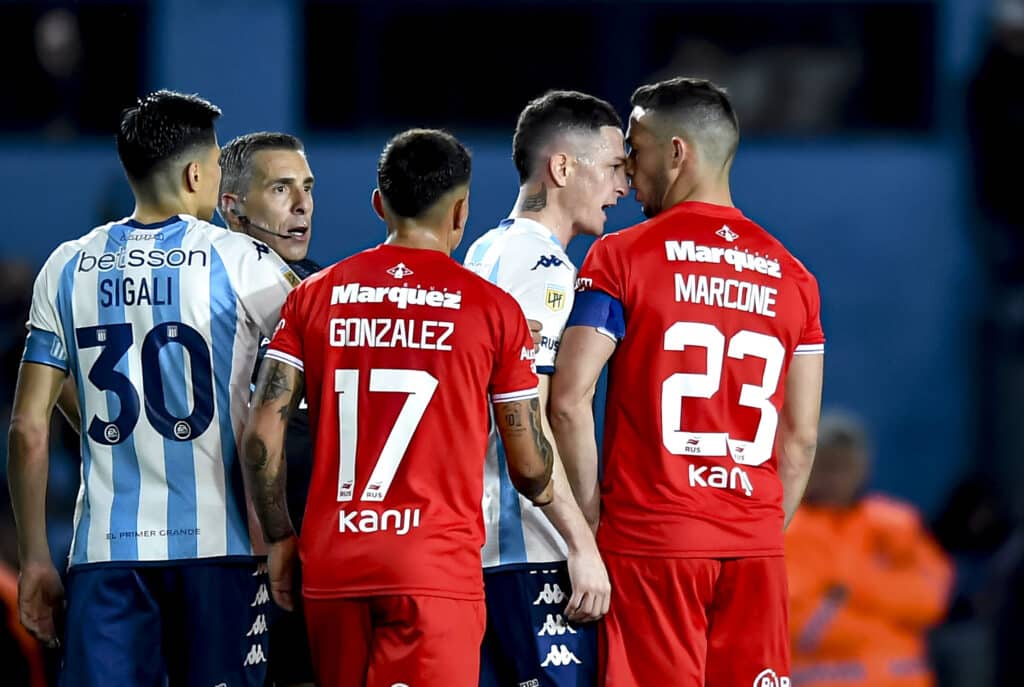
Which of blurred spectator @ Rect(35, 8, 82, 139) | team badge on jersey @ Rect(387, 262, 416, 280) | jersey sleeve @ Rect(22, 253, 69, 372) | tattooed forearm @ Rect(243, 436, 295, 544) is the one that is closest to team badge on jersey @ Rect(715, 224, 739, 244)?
team badge on jersey @ Rect(387, 262, 416, 280)

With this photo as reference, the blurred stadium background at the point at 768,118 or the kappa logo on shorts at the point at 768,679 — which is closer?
the kappa logo on shorts at the point at 768,679

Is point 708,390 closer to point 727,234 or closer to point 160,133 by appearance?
point 727,234

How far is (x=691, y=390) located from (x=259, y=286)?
3.80ft

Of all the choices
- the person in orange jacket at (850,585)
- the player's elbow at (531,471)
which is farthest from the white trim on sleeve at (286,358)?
the person in orange jacket at (850,585)

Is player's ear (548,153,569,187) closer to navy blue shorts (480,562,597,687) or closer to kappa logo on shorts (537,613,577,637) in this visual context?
navy blue shorts (480,562,597,687)

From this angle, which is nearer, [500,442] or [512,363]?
[512,363]

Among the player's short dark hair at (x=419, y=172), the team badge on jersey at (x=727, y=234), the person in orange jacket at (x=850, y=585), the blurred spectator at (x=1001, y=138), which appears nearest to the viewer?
the player's short dark hair at (x=419, y=172)

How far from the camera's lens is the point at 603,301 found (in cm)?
448

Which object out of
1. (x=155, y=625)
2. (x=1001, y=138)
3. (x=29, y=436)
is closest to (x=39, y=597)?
(x=155, y=625)

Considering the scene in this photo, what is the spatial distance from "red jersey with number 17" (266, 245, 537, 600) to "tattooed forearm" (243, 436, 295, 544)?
0.39 feet

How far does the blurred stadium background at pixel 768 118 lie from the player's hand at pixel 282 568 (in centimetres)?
675

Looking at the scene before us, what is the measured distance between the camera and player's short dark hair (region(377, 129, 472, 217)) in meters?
4.24

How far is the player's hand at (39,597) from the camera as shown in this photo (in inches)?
173

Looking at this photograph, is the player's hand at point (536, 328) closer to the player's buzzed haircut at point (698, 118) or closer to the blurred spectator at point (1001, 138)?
the player's buzzed haircut at point (698, 118)
